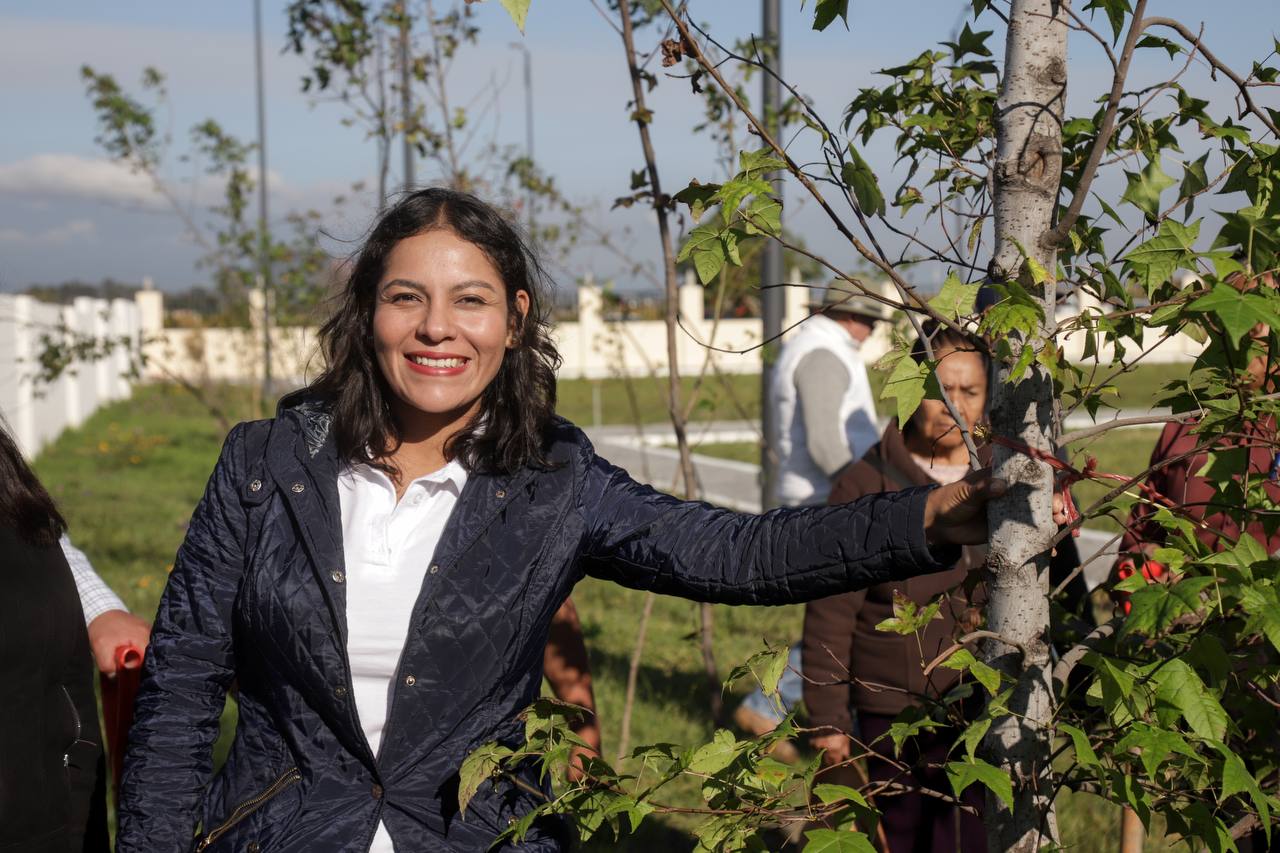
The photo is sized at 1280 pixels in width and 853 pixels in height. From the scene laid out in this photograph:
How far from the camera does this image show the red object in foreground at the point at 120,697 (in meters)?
2.57

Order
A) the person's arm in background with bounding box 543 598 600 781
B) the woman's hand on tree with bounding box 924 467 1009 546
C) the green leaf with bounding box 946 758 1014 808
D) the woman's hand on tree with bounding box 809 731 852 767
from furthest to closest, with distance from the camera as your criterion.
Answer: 1. the woman's hand on tree with bounding box 809 731 852 767
2. the person's arm in background with bounding box 543 598 600 781
3. the woman's hand on tree with bounding box 924 467 1009 546
4. the green leaf with bounding box 946 758 1014 808

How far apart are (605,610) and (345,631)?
5671mm

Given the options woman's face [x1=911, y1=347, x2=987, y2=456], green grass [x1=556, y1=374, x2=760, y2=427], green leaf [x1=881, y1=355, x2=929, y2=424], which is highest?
green leaf [x1=881, y1=355, x2=929, y2=424]

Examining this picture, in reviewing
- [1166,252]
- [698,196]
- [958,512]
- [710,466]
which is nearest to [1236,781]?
[958,512]

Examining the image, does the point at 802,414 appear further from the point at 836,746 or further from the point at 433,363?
the point at 433,363

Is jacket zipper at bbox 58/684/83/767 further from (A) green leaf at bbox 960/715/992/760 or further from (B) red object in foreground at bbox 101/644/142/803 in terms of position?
(A) green leaf at bbox 960/715/992/760

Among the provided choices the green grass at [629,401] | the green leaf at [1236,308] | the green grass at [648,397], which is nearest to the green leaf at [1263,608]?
the green leaf at [1236,308]

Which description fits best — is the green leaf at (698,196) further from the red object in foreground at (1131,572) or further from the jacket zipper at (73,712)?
the jacket zipper at (73,712)

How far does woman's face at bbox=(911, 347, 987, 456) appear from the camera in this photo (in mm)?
3342

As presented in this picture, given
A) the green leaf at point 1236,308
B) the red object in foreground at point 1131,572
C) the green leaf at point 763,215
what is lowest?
the red object in foreground at point 1131,572

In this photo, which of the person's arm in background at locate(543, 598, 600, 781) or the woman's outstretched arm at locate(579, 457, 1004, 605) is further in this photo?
the person's arm in background at locate(543, 598, 600, 781)

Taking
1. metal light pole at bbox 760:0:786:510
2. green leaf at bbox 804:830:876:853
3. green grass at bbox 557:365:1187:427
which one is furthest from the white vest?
green grass at bbox 557:365:1187:427

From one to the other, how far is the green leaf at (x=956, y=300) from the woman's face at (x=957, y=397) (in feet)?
5.73

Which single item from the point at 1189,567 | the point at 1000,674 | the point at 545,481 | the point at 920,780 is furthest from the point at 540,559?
the point at 920,780
